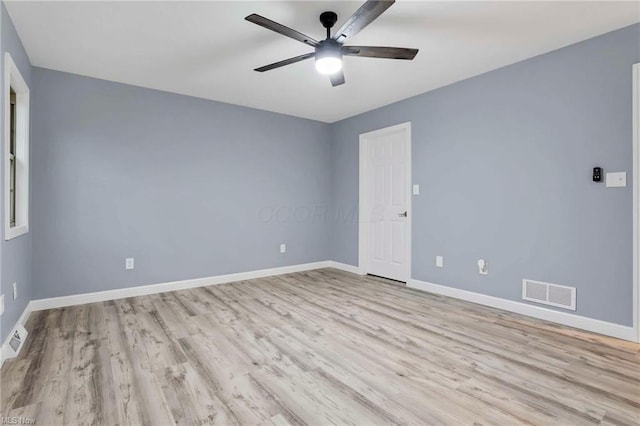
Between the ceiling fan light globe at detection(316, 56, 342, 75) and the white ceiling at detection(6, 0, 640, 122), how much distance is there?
320mm

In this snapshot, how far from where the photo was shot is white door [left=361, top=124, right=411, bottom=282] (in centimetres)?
444

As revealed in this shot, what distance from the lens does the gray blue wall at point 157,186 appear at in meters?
3.39

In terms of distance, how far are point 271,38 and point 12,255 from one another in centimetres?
268

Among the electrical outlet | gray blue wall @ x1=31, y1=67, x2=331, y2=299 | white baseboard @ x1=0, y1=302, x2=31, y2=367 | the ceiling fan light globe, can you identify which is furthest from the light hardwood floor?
the ceiling fan light globe

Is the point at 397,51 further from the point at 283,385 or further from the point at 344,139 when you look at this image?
the point at 344,139

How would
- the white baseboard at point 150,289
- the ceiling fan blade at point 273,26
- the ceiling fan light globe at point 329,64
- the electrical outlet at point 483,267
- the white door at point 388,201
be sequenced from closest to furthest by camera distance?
the ceiling fan blade at point 273,26
the ceiling fan light globe at point 329,64
the white baseboard at point 150,289
the electrical outlet at point 483,267
the white door at point 388,201

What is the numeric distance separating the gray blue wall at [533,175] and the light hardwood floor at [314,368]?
505mm

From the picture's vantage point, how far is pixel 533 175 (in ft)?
10.2

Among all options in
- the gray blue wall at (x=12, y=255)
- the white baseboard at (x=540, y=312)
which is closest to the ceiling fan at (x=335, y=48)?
the gray blue wall at (x=12, y=255)

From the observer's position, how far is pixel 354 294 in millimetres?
3930

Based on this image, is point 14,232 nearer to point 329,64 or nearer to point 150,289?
point 150,289

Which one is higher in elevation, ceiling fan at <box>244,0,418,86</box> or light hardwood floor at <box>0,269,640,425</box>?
ceiling fan at <box>244,0,418,86</box>

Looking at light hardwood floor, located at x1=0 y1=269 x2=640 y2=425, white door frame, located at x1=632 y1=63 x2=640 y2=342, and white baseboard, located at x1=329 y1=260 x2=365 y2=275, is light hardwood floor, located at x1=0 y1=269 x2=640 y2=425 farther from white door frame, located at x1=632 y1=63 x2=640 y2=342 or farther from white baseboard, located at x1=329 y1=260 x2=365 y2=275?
white baseboard, located at x1=329 y1=260 x2=365 y2=275

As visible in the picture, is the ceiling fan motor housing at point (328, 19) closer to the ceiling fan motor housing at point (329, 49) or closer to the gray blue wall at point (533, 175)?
the ceiling fan motor housing at point (329, 49)
